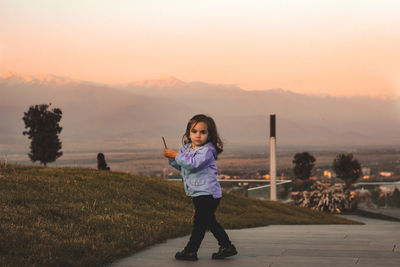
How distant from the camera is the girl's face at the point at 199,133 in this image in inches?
208

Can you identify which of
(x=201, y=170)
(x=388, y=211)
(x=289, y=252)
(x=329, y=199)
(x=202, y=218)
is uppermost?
(x=201, y=170)

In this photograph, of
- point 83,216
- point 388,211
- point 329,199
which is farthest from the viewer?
point 329,199

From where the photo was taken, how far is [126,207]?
32.6 feet

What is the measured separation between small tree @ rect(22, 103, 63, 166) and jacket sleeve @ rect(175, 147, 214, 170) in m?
40.5

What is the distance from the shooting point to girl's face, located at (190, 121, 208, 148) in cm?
527

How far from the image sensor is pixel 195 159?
517 cm

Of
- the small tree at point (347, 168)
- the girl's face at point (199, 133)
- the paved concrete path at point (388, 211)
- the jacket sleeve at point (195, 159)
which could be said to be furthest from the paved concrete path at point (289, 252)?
the small tree at point (347, 168)

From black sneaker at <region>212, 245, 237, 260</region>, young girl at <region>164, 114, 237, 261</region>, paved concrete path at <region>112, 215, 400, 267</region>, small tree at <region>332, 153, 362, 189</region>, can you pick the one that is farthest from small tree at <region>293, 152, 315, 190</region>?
young girl at <region>164, 114, 237, 261</region>

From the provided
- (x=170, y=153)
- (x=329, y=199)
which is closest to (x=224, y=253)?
(x=170, y=153)

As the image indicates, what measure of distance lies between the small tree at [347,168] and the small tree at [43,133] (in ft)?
75.3

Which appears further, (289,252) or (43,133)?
(43,133)

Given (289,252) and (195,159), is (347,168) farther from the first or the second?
(195,159)

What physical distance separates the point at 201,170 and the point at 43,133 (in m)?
40.7

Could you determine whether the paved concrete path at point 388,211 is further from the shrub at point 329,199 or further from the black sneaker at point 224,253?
the black sneaker at point 224,253
